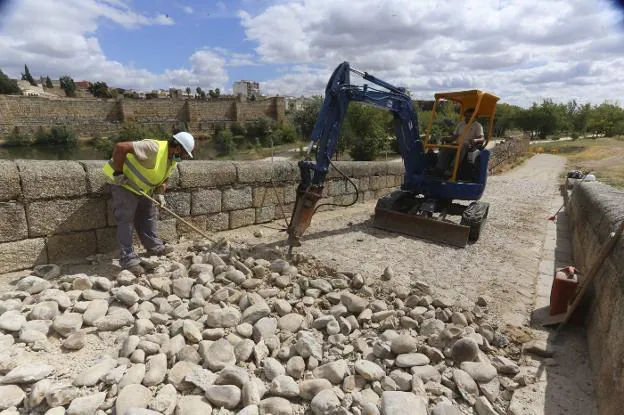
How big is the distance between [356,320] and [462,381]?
101 centimetres

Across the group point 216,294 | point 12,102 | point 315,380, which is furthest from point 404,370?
point 12,102

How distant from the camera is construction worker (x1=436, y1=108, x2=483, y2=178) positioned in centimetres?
627

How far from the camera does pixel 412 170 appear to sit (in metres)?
6.80

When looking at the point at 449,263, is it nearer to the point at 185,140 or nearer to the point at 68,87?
→ the point at 185,140

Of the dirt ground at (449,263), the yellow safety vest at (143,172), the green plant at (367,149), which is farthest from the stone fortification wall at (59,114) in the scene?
the yellow safety vest at (143,172)

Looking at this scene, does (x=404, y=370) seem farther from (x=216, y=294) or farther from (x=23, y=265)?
(x=23, y=265)

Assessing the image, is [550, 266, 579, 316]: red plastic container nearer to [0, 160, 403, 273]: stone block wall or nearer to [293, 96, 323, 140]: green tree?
[0, 160, 403, 273]: stone block wall

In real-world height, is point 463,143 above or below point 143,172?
above

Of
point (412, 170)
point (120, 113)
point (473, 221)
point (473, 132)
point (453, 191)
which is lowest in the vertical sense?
point (473, 221)

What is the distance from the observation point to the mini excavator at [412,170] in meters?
5.00

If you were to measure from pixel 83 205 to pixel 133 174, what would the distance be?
2.50 feet

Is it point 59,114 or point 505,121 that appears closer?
point 59,114

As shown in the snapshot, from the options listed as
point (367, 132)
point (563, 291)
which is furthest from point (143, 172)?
point (367, 132)

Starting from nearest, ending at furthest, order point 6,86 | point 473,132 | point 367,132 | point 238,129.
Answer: point 473,132
point 367,132
point 6,86
point 238,129
